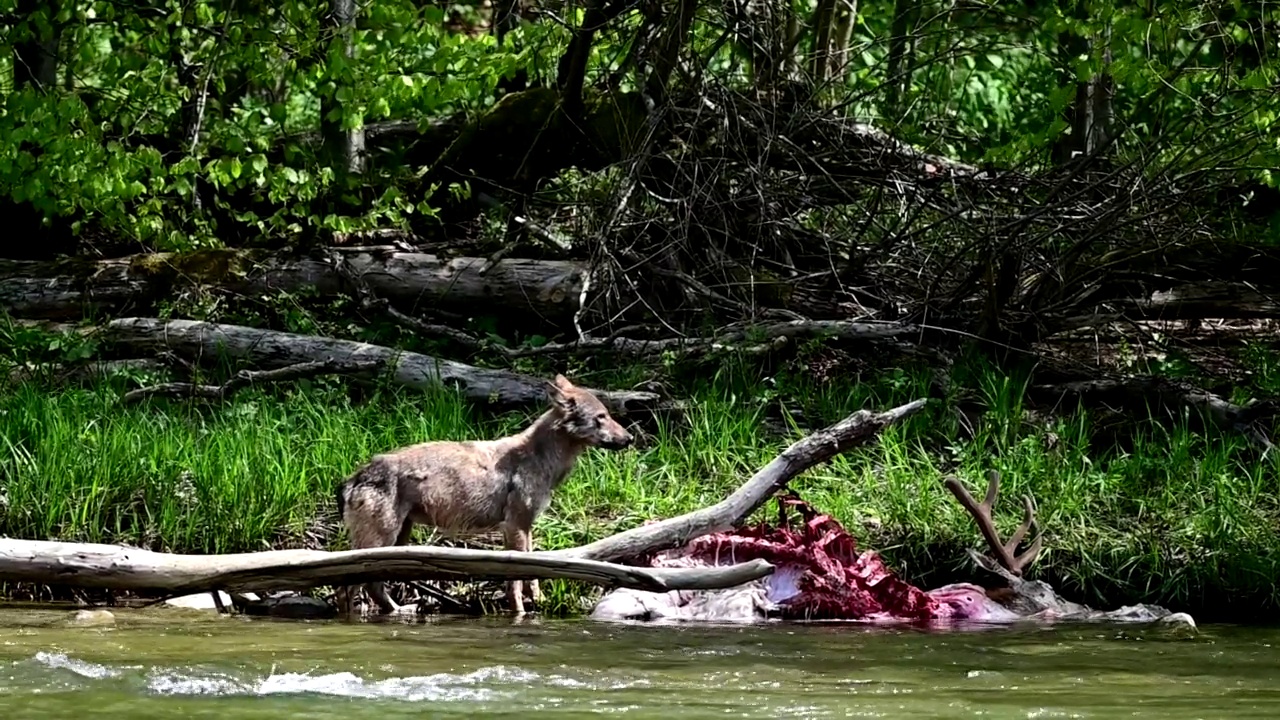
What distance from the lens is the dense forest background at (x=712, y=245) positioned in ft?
35.0

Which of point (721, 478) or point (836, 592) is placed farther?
point (721, 478)

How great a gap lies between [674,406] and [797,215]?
2522 mm

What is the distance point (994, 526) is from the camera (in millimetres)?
9641

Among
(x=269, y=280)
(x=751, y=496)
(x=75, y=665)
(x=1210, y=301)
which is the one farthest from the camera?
(x=269, y=280)

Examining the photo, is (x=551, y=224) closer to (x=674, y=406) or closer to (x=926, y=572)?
(x=674, y=406)

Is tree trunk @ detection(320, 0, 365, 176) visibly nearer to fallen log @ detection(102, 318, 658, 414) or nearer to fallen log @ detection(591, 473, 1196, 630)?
fallen log @ detection(102, 318, 658, 414)

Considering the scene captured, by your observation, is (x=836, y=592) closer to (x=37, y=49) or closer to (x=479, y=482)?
(x=479, y=482)

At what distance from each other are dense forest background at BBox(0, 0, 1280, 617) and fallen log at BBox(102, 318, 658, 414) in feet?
0.12

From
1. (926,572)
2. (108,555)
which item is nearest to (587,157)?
(926,572)

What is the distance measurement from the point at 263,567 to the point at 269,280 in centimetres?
765

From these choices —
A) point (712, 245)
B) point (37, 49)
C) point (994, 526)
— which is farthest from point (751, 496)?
point (37, 49)

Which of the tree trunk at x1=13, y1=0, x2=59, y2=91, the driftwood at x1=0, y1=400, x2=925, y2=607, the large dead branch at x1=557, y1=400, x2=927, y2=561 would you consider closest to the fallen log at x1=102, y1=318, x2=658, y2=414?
the tree trunk at x1=13, y1=0, x2=59, y2=91

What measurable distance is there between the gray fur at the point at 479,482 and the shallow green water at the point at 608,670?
2.66 ft

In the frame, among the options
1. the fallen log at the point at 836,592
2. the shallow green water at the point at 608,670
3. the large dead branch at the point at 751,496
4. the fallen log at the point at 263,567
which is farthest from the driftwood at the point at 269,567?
the fallen log at the point at 836,592
